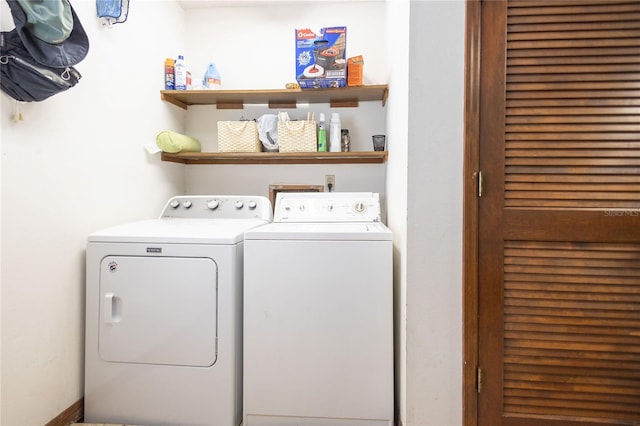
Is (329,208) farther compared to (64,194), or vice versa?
(329,208)

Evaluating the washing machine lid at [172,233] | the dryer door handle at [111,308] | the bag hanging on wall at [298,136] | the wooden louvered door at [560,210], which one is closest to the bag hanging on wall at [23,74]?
the washing machine lid at [172,233]

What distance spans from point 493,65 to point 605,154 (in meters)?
0.53

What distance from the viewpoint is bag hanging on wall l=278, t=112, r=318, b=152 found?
2.20 meters

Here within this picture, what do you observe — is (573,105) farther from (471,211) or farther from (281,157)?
(281,157)

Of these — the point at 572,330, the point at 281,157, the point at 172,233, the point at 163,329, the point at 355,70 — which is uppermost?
the point at 355,70

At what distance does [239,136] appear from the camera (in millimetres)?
2258

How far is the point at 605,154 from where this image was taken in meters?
1.26

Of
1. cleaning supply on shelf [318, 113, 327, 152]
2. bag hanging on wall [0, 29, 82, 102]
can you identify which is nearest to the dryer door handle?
bag hanging on wall [0, 29, 82, 102]

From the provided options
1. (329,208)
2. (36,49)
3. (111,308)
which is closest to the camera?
(36,49)

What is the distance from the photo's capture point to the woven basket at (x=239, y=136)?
225 centimetres

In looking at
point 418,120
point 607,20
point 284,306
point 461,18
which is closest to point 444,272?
point 418,120

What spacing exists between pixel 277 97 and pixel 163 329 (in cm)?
160

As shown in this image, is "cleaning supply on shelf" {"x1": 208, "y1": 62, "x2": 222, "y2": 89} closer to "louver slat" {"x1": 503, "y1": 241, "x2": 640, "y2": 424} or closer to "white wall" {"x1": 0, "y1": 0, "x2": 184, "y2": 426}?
"white wall" {"x1": 0, "y1": 0, "x2": 184, "y2": 426}

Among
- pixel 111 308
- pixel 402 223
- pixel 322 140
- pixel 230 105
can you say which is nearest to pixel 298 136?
pixel 322 140
